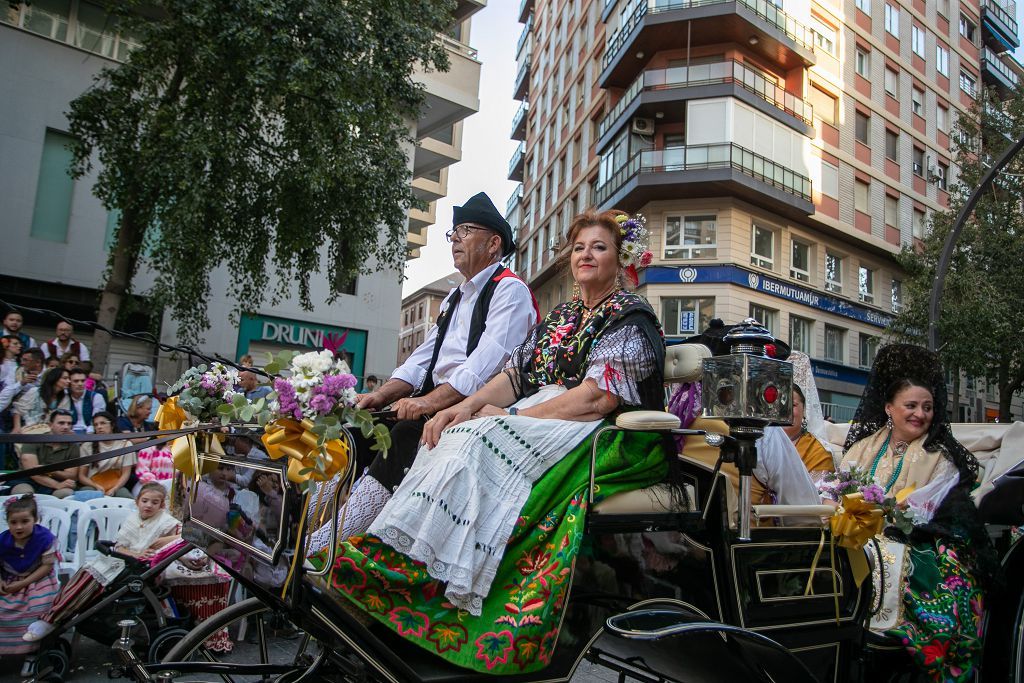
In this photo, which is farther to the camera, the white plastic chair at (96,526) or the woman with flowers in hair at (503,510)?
the white plastic chair at (96,526)

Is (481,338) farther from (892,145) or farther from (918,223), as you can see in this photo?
(918,223)

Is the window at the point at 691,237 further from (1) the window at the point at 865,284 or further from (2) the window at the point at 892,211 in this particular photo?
(2) the window at the point at 892,211

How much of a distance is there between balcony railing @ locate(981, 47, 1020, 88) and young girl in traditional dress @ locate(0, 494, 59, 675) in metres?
38.8

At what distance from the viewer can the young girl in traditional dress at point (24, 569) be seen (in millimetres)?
4000

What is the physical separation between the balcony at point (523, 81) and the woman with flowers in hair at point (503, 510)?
132 ft

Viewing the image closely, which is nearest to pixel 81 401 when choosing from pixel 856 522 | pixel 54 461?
pixel 54 461

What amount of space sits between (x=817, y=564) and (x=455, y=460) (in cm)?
157

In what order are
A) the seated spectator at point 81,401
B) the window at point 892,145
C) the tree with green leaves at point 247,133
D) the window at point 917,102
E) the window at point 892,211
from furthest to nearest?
1. the window at point 917,102
2. the window at point 892,145
3. the window at point 892,211
4. the tree with green leaves at point 247,133
5. the seated spectator at point 81,401

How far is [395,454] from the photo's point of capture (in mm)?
2902

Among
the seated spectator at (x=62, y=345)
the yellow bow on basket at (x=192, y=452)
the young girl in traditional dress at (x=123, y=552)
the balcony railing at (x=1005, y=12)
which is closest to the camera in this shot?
the yellow bow on basket at (x=192, y=452)

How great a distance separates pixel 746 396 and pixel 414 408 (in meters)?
1.31

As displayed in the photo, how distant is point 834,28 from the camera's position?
81.1 feet

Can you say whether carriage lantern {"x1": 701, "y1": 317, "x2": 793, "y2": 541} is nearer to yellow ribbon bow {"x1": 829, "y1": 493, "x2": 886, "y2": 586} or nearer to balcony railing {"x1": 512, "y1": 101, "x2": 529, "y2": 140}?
yellow ribbon bow {"x1": 829, "y1": 493, "x2": 886, "y2": 586}

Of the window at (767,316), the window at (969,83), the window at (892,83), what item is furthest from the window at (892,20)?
the window at (767,316)
